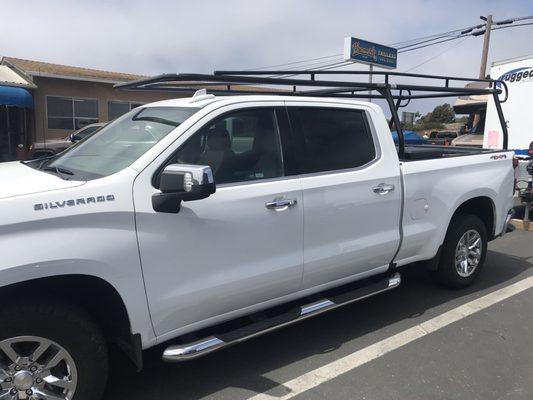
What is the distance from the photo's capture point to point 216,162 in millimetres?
3168

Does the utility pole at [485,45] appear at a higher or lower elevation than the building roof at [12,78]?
higher

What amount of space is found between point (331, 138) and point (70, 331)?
2.24 meters

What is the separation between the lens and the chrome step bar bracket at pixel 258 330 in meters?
2.88

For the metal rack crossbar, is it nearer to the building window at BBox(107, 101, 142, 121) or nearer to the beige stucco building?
the beige stucco building

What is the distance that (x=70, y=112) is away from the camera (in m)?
22.3

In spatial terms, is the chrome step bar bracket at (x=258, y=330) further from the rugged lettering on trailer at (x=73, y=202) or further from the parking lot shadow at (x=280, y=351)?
the rugged lettering on trailer at (x=73, y=202)

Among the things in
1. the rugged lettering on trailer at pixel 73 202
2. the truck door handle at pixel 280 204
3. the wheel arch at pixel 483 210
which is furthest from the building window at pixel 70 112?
the rugged lettering on trailer at pixel 73 202

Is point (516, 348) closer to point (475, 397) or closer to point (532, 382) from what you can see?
point (532, 382)

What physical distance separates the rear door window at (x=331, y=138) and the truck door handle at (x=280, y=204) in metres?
0.29

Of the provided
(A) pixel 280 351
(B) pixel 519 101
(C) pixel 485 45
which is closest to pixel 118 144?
(A) pixel 280 351

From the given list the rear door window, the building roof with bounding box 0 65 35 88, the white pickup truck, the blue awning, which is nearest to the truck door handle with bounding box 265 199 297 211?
the white pickup truck

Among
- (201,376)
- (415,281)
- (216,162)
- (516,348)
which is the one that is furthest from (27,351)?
(415,281)

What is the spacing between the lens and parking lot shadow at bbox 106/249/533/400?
3254mm

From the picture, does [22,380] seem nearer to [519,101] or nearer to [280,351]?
[280,351]
